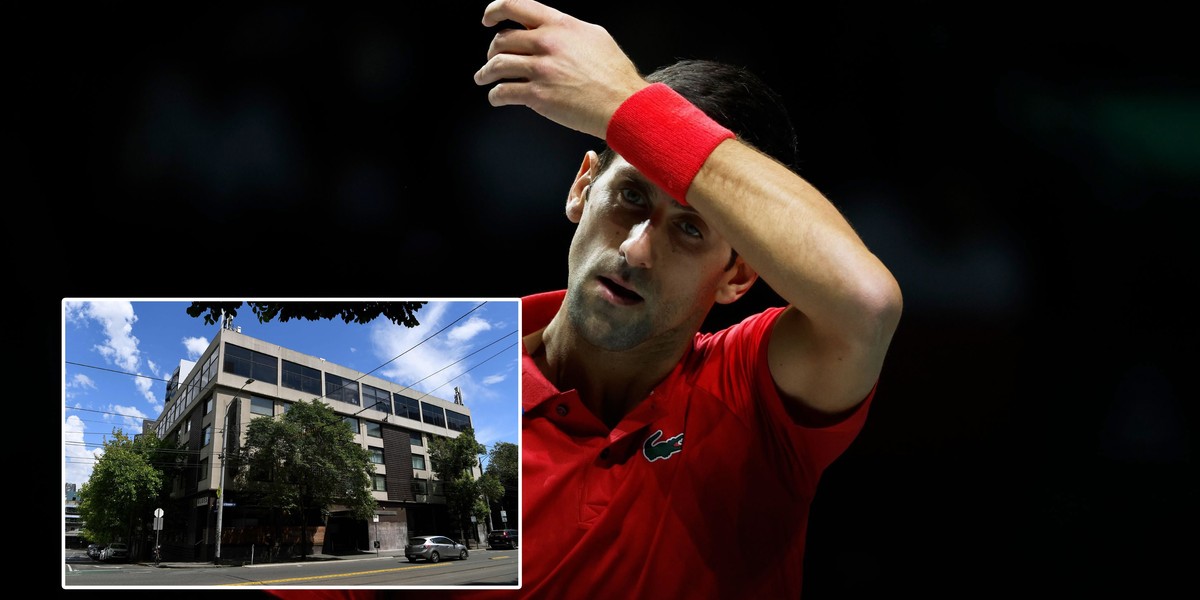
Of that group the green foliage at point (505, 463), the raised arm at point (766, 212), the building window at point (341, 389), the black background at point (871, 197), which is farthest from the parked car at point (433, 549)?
the black background at point (871, 197)

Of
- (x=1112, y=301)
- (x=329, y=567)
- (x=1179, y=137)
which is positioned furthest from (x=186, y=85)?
(x=1179, y=137)

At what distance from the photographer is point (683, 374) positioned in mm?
1464

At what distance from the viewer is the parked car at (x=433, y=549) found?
3.76 ft

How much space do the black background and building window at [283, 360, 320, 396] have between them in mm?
556

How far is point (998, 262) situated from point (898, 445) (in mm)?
474

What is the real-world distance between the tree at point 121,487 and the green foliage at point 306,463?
137 millimetres

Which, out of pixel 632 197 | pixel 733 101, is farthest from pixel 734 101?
pixel 632 197

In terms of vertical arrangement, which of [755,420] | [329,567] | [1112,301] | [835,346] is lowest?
[329,567]

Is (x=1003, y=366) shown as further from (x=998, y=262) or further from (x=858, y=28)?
(x=858, y=28)

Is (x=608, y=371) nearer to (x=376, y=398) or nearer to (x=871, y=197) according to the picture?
(x=376, y=398)

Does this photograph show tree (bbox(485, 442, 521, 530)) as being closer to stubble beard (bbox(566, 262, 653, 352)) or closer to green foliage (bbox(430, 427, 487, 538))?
green foliage (bbox(430, 427, 487, 538))

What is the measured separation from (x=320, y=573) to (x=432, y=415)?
27cm

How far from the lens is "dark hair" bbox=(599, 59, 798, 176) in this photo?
1306 millimetres

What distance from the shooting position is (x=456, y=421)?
121 centimetres
